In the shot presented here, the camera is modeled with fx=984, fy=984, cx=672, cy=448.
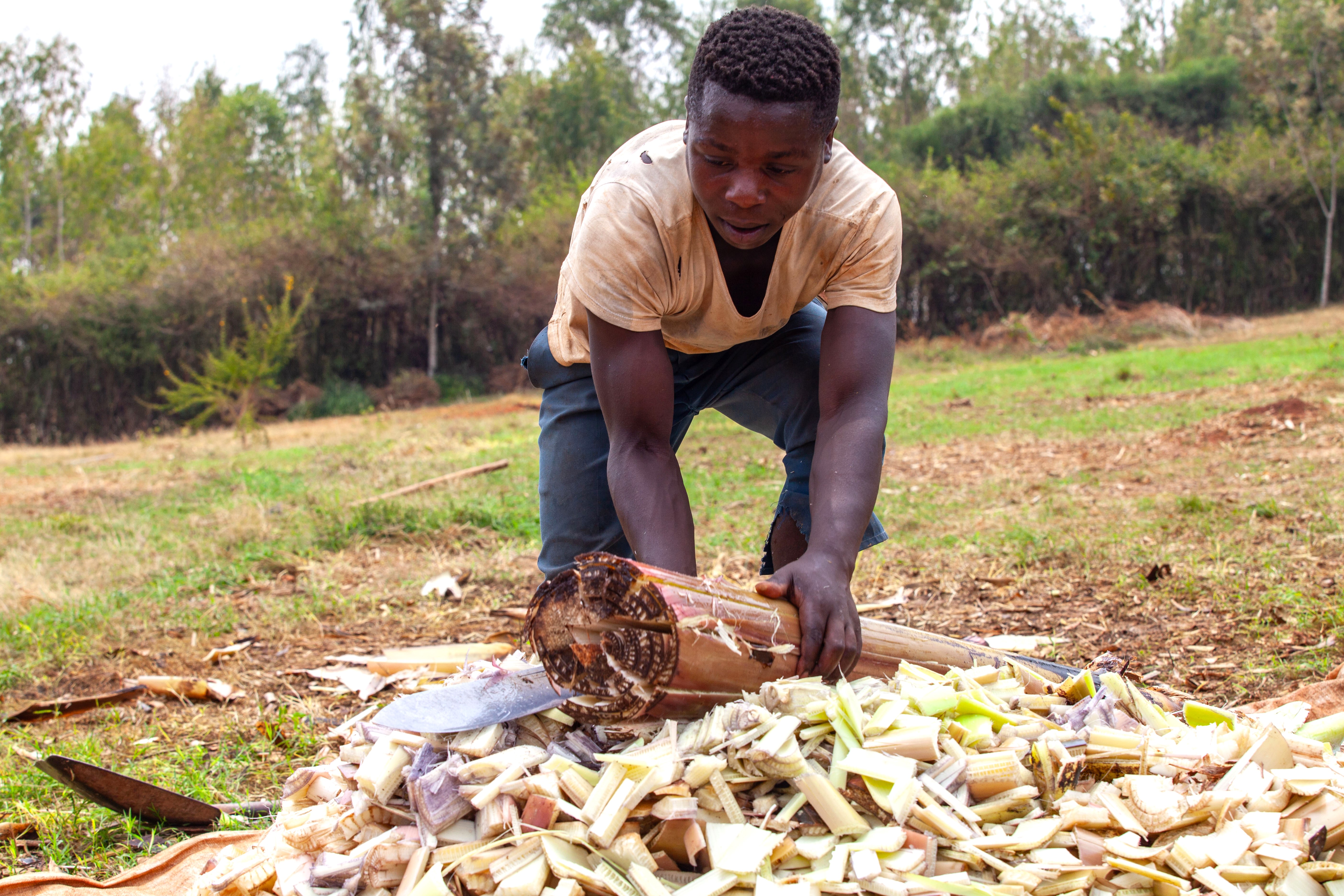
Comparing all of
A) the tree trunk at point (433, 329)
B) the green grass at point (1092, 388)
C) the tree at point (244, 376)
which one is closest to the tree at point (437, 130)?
the tree trunk at point (433, 329)

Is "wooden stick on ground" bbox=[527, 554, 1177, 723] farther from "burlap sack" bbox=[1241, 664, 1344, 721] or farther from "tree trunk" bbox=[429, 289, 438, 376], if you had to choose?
"tree trunk" bbox=[429, 289, 438, 376]

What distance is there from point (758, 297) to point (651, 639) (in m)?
0.98

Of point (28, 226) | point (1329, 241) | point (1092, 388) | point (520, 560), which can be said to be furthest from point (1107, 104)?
point (28, 226)

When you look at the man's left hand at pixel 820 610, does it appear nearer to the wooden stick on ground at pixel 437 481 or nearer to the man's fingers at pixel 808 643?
the man's fingers at pixel 808 643

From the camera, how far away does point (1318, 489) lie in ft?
15.7

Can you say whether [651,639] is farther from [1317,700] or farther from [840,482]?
[1317,700]

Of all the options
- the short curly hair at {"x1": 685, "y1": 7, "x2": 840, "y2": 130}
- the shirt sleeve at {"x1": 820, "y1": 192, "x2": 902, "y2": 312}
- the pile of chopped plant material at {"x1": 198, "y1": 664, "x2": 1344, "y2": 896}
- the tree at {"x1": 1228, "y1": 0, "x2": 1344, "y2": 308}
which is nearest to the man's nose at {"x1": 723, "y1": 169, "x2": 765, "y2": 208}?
the short curly hair at {"x1": 685, "y1": 7, "x2": 840, "y2": 130}

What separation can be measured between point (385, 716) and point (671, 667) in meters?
0.60

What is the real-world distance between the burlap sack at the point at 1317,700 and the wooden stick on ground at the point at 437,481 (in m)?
4.71

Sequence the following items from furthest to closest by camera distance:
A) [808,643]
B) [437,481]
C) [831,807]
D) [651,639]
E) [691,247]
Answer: [437,481] → [691,247] → [808,643] → [651,639] → [831,807]

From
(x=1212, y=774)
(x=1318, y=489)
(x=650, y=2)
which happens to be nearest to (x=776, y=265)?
(x=1212, y=774)

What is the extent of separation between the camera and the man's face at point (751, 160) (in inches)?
74.4

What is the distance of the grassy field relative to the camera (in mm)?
2891

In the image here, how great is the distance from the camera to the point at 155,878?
197 centimetres
